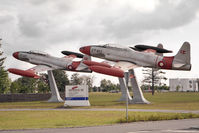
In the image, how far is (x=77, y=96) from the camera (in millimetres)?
38125

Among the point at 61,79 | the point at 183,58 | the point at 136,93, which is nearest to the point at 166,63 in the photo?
the point at 183,58

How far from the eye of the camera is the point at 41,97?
6325 cm

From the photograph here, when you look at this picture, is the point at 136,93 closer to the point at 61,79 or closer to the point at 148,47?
the point at 148,47

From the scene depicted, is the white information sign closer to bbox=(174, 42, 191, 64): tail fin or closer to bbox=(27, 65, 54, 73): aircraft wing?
bbox=(27, 65, 54, 73): aircraft wing

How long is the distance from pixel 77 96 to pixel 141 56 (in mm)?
9761

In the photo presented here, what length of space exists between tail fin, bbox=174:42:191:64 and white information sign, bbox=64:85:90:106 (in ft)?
40.4

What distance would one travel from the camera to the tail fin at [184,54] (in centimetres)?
3284

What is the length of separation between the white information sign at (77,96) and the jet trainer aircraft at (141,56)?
5.08 meters

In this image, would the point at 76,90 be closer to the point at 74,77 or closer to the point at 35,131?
the point at 35,131

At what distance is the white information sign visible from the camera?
3775 centimetres

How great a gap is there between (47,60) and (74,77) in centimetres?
11036

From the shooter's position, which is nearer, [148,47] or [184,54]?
[184,54]

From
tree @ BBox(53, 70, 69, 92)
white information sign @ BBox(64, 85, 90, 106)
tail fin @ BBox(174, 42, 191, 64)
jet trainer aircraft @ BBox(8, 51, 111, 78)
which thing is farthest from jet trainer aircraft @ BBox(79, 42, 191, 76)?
tree @ BBox(53, 70, 69, 92)

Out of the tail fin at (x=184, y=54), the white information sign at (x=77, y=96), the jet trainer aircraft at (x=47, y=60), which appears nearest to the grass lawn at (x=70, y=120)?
the tail fin at (x=184, y=54)
